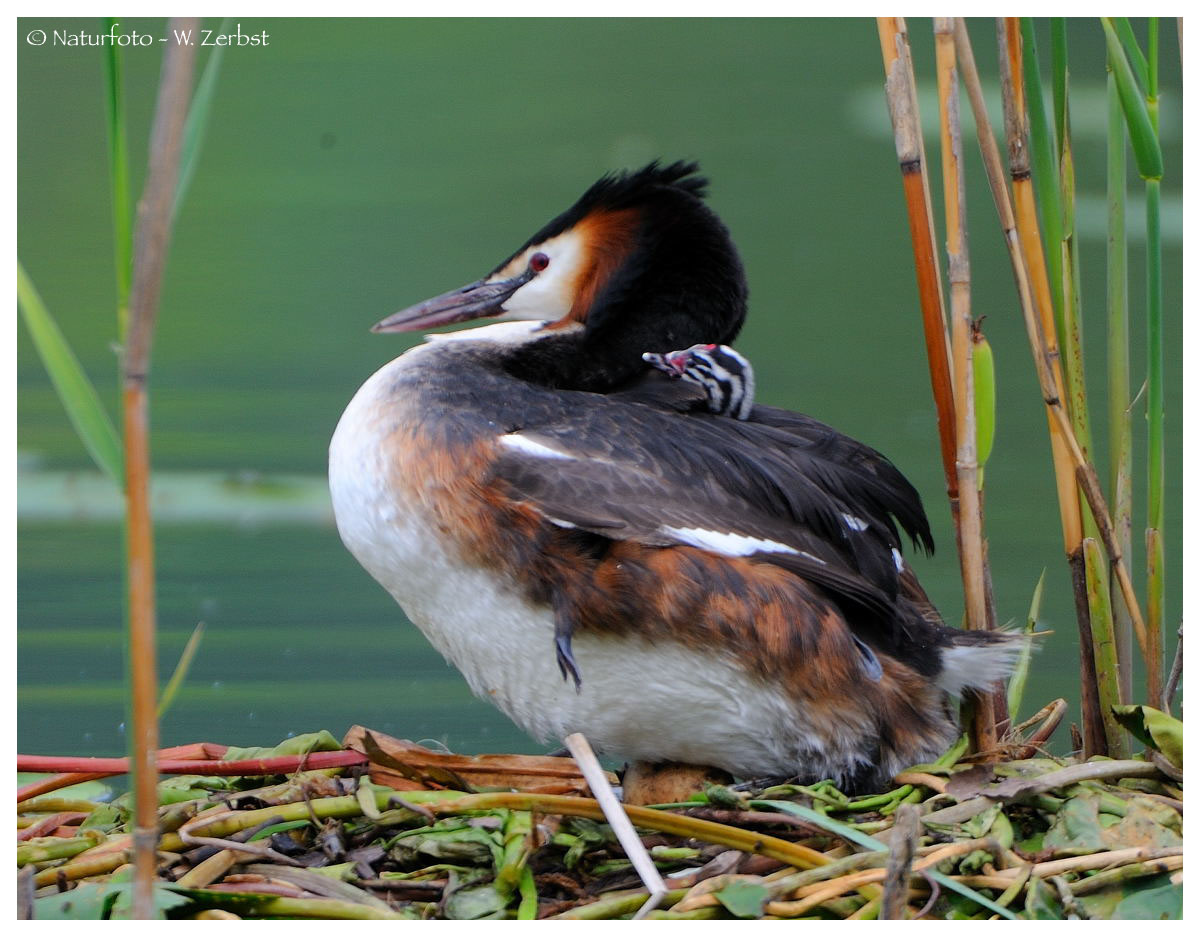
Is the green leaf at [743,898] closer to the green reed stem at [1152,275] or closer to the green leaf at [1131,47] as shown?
the green reed stem at [1152,275]

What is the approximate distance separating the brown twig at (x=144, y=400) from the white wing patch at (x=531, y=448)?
68 centimetres

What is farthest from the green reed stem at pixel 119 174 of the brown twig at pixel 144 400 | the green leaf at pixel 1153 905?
the green leaf at pixel 1153 905

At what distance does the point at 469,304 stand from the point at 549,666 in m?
0.58

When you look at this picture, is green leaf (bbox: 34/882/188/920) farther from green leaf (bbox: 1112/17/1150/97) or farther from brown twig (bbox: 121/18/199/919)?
green leaf (bbox: 1112/17/1150/97)

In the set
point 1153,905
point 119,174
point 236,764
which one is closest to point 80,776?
point 236,764

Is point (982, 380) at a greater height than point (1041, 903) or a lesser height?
greater

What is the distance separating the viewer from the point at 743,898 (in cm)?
137

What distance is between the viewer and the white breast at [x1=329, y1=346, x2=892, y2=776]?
64.3 inches

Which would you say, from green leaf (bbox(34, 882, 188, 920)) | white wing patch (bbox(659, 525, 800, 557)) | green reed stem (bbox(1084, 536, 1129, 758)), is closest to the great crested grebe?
white wing patch (bbox(659, 525, 800, 557))

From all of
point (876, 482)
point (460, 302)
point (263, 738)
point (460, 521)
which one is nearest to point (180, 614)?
point (263, 738)

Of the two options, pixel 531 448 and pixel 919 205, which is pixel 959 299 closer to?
pixel 919 205

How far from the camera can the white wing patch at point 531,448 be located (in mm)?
1648

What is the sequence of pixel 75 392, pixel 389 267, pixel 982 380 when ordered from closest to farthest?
pixel 75 392 → pixel 982 380 → pixel 389 267

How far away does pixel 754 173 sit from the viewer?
3090 millimetres
